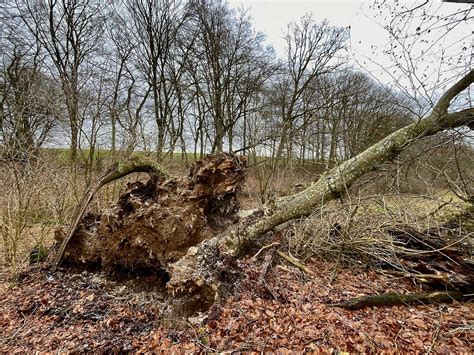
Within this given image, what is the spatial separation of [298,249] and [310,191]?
99 cm

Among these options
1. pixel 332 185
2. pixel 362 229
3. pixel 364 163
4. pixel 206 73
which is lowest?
pixel 362 229

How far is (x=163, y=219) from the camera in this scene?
351 cm

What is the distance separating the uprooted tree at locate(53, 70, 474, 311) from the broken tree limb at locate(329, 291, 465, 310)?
4.63ft

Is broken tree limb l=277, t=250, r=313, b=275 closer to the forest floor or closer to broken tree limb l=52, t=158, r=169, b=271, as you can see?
the forest floor

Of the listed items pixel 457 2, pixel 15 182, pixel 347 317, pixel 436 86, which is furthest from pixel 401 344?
pixel 15 182

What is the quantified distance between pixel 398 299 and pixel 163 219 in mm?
2968

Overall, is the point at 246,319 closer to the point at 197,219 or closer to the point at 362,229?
the point at 197,219

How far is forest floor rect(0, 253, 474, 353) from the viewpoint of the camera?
2.28 m

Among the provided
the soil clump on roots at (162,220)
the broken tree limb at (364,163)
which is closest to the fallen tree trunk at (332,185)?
the broken tree limb at (364,163)

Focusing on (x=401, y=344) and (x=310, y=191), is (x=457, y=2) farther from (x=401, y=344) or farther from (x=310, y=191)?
(x=401, y=344)

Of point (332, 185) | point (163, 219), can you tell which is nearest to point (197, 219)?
point (163, 219)

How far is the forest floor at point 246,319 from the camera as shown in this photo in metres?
2.28

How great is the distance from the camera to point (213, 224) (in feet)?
12.4

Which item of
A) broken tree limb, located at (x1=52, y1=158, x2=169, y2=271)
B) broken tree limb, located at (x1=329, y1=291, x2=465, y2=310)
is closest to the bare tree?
broken tree limb, located at (x1=52, y1=158, x2=169, y2=271)
